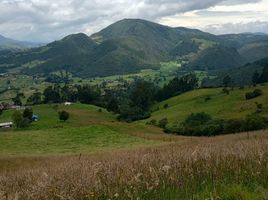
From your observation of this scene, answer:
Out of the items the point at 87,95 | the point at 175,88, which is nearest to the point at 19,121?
the point at 87,95

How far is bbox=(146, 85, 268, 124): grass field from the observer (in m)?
109

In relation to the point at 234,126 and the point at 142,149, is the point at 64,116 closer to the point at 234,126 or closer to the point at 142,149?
the point at 234,126

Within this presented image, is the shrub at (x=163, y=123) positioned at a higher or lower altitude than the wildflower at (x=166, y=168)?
lower

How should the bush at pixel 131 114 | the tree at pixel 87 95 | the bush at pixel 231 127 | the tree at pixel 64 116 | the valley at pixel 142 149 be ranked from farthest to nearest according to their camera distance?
1. the tree at pixel 87 95
2. the bush at pixel 131 114
3. the tree at pixel 64 116
4. the bush at pixel 231 127
5. the valley at pixel 142 149

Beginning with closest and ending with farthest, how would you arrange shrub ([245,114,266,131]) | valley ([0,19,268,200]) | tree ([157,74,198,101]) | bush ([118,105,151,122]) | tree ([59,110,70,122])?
A: valley ([0,19,268,200])
shrub ([245,114,266,131])
tree ([59,110,70,122])
bush ([118,105,151,122])
tree ([157,74,198,101])

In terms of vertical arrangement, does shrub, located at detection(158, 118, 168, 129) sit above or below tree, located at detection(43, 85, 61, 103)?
below

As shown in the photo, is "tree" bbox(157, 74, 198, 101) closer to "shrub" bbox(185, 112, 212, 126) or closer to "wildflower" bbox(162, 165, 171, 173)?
"shrub" bbox(185, 112, 212, 126)

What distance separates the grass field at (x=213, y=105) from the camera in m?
109

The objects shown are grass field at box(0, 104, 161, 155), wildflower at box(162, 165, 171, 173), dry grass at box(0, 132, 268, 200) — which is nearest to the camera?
dry grass at box(0, 132, 268, 200)

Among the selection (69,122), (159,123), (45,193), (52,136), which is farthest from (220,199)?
(69,122)

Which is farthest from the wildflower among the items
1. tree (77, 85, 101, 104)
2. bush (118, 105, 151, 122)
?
tree (77, 85, 101, 104)

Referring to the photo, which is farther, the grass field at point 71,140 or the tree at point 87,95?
the tree at point 87,95

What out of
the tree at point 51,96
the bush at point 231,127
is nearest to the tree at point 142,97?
the tree at point 51,96

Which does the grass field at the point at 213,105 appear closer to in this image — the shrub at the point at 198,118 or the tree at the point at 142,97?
the shrub at the point at 198,118
